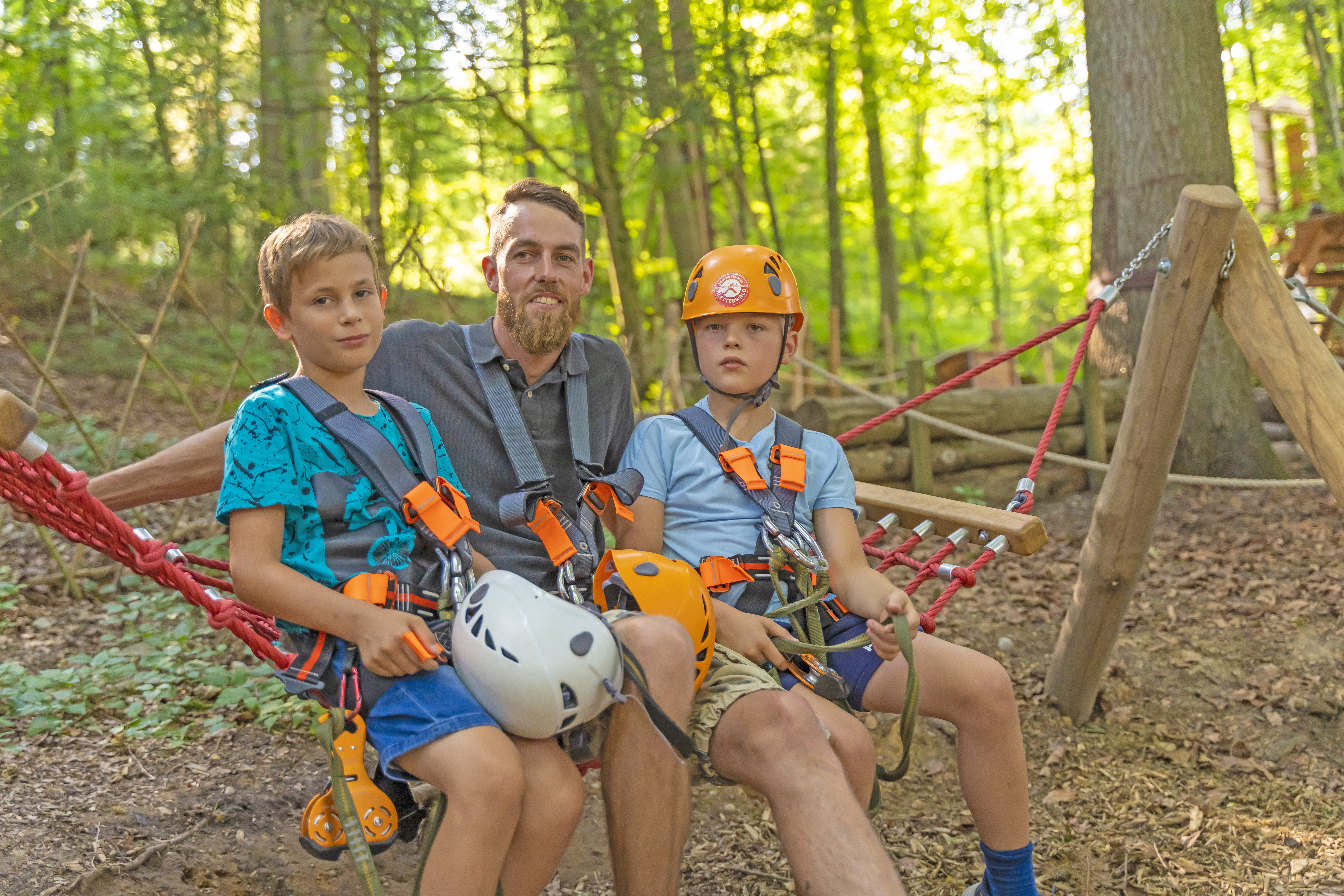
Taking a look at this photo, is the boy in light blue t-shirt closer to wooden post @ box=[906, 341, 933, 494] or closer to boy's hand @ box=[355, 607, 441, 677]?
boy's hand @ box=[355, 607, 441, 677]

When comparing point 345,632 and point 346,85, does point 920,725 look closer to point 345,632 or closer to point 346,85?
point 345,632

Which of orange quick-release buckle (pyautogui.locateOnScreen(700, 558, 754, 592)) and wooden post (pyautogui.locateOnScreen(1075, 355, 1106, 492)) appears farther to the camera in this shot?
wooden post (pyautogui.locateOnScreen(1075, 355, 1106, 492))

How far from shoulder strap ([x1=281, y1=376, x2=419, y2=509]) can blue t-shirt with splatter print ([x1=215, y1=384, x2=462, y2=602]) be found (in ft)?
0.07

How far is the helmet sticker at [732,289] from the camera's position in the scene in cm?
248

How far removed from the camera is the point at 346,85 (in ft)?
24.6

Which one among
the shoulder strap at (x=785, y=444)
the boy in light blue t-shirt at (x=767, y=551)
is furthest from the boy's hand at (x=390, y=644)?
the shoulder strap at (x=785, y=444)

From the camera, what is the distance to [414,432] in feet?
6.88

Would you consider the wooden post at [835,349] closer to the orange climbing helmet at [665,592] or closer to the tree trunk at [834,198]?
the tree trunk at [834,198]

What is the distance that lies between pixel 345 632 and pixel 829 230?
40.8 feet

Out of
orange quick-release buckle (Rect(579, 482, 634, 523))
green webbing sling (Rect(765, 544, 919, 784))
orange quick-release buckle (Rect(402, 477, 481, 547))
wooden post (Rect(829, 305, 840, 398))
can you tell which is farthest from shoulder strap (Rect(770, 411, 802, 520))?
wooden post (Rect(829, 305, 840, 398))

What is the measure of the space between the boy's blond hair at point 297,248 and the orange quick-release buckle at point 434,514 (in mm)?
478

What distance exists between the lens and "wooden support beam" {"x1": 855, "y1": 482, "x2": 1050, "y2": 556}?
2469mm

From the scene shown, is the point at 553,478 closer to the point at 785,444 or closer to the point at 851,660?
the point at 785,444

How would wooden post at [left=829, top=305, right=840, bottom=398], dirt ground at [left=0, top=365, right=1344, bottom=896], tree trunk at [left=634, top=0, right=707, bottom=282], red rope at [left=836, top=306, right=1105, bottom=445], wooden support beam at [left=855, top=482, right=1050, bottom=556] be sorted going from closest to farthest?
wooden support beam at [left=855, top=482, right=1050, bottom=556] < dirt ground at [left=0, top=365, right=1344, bottom=896] < red rope at [left=836, top=306, right=1105, bottom=445] < tree trunk at [left=634, top=0, right=707, bottom=282] < wooden post at [left=829, top=305, right=840, bottom=398]
